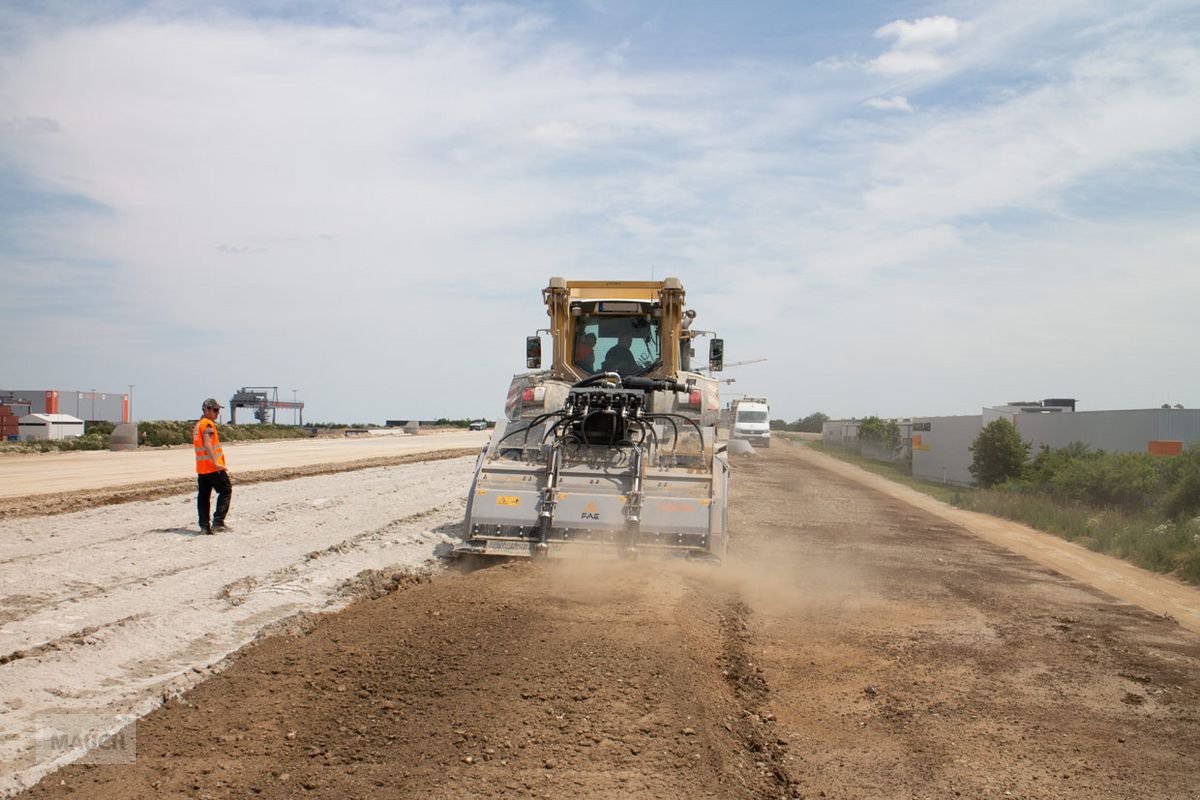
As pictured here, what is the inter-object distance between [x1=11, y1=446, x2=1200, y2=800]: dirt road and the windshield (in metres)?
4.11

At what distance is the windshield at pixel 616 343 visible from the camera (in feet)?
43.6

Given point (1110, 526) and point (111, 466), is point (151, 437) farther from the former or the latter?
point (1110, 526)

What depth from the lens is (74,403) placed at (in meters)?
67.4

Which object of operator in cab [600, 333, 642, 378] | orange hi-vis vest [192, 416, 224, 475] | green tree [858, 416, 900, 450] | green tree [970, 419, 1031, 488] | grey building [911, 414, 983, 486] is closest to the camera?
orange hi-vis vest [192, 416, 224, 475]

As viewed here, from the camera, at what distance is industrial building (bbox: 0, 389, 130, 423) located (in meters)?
62.8

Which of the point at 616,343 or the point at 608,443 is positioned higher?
the point at 616,343

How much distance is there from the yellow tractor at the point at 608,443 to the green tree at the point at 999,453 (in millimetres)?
19876

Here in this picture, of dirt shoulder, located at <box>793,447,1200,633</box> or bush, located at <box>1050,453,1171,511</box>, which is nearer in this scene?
dirt shoulder, located at <box>793,447,1200,633</box>

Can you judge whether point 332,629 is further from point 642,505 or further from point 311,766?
point 642,505

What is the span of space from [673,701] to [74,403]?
71747 millimetres

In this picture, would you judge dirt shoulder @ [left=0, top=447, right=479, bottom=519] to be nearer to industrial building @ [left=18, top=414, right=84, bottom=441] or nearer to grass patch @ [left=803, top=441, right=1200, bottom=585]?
grass patch @ [left=803, top=441, right=1200, bottom=585]

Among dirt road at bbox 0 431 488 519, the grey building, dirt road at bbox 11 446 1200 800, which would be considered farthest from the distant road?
the grey building

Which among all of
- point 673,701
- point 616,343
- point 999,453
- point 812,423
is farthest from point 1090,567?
point 812,423

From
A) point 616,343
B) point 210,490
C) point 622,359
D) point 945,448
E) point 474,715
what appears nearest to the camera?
point 474,715
